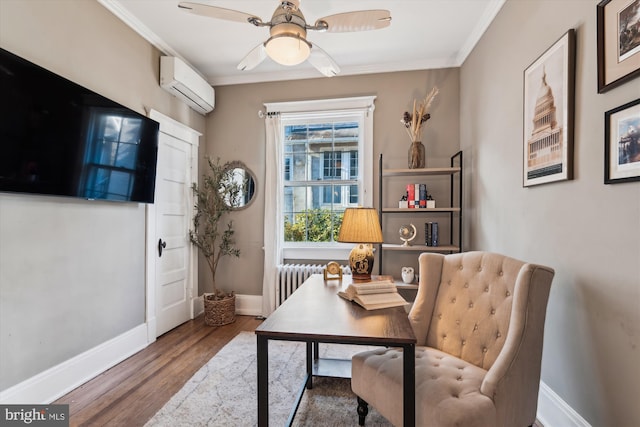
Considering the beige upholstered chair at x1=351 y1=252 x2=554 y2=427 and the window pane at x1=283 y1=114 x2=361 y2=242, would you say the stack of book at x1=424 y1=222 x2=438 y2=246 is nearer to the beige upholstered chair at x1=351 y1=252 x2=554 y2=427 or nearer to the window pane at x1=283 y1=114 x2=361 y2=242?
the window pane at x1=283 y1=114 x2=361 y2=242

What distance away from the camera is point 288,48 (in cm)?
166

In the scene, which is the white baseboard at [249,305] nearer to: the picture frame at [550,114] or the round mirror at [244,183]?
the round mirror at [244,183]

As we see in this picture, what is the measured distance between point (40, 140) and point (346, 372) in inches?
96.7

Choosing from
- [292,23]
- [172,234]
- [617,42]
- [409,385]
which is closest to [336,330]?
[409,385]

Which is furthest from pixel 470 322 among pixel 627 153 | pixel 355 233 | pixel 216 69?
pixel 216 69

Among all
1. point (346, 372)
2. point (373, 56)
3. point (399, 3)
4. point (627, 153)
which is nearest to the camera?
point (627, 153)

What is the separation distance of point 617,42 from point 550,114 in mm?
476

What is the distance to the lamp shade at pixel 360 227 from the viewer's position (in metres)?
2.05

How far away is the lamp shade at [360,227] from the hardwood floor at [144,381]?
1.59 meters

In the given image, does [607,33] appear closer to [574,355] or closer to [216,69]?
[574,355]

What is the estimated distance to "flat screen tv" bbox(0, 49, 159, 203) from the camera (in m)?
1.67

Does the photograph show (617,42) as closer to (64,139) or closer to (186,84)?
(64,139)

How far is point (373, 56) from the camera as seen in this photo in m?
3.25

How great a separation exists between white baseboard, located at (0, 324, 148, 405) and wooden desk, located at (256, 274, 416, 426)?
157cm
